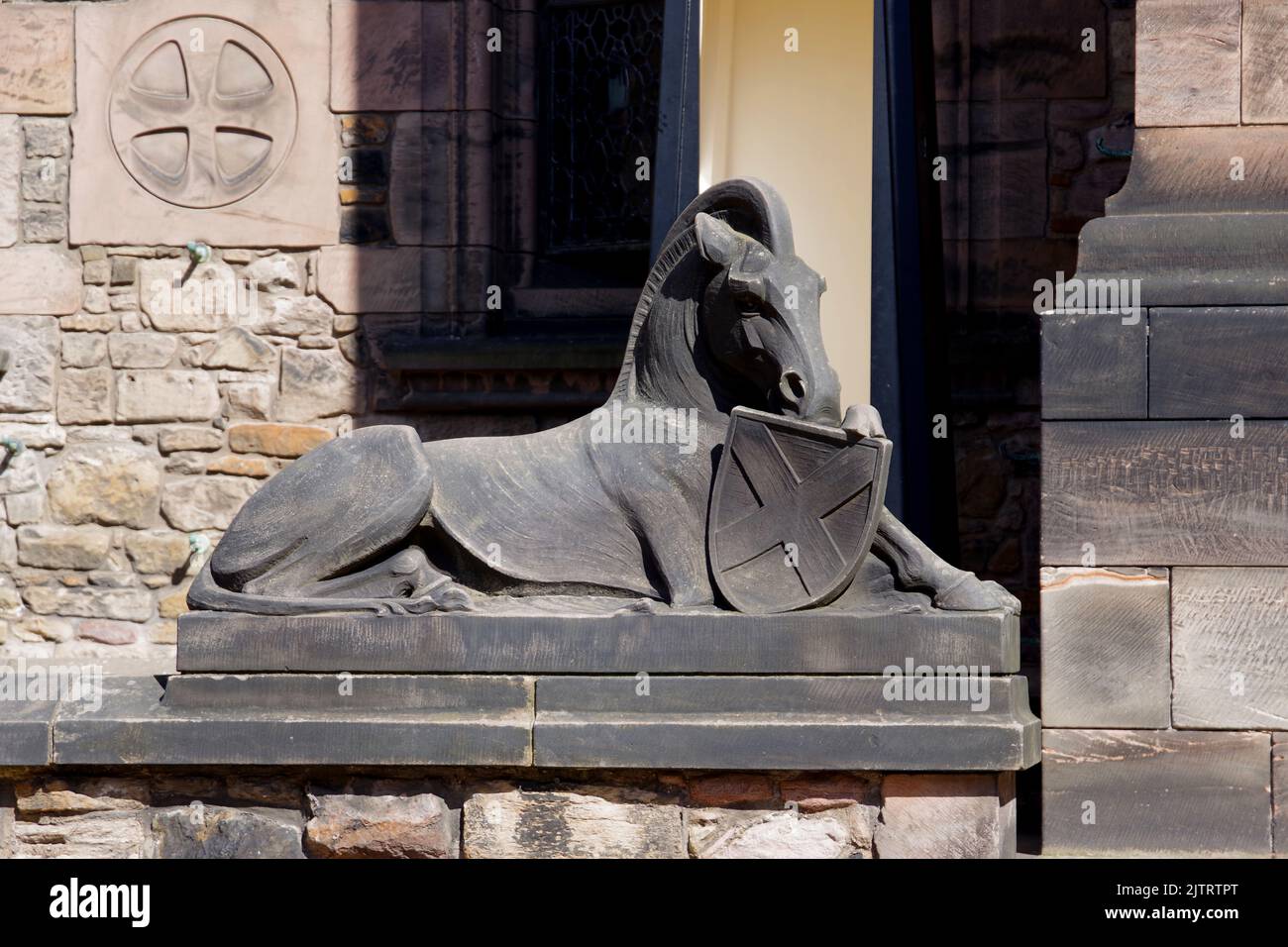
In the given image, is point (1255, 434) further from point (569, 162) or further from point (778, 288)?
point (569, 162)

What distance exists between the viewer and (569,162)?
891 cm

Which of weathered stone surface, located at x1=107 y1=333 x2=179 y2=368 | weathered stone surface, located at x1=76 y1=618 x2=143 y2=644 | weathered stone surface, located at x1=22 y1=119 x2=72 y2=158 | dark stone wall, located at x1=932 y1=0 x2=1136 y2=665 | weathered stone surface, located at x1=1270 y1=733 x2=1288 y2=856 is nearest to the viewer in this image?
weathered stone surface, located at x1=1270 y1=733 x2=1288 y2=856

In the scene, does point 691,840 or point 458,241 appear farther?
point 458,241

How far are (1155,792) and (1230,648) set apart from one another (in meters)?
0.45

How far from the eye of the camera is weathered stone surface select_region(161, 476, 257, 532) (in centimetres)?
849

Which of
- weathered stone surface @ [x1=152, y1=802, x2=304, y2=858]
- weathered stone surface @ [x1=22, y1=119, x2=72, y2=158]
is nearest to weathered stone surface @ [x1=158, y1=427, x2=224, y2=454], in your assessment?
weathered stone surface @ [x1=22, y1=119, x2=72, y2=158]

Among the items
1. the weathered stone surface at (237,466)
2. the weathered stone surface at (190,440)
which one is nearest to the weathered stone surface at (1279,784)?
the weathered stone surface at (237,466)

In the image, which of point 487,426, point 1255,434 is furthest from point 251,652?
point 487,426

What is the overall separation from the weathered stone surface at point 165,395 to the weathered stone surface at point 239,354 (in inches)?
3.7

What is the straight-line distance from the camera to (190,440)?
8.52m

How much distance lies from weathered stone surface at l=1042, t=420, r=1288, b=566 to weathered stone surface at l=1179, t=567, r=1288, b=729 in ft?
0.22

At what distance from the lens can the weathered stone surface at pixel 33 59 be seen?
8641 millimetres

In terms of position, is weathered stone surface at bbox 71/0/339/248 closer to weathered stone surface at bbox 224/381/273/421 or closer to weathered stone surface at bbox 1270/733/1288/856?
weathered stone surface at bbox 224/381/273/421

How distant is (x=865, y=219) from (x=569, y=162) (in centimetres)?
281
